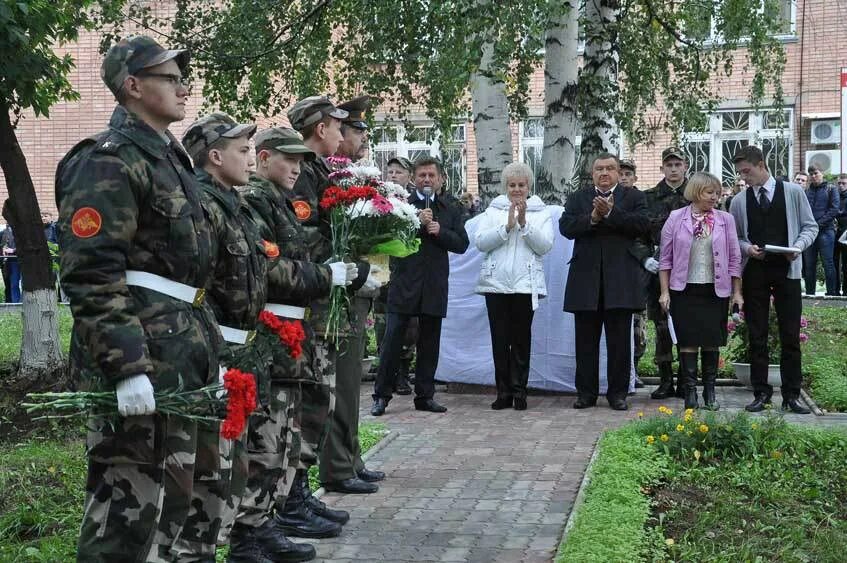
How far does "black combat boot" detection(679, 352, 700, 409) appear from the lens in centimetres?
969

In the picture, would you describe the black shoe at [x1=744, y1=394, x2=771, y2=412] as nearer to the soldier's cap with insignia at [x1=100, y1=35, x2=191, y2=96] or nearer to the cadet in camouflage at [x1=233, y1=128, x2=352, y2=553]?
the cadet in camouflage at [x1=233, y1=128, x2=352, y2=553]

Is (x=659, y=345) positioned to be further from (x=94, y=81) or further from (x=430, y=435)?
(x=94, y=81)

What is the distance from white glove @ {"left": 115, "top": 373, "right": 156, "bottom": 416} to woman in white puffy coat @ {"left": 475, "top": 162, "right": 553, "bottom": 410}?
6397mm

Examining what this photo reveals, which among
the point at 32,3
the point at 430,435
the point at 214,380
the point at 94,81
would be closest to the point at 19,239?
the point at 32,3

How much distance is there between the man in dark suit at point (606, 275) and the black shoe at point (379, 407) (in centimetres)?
167

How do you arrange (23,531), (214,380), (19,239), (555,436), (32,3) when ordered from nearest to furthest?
(214,380), (23,531), (555,436), (32,3), (19,239)

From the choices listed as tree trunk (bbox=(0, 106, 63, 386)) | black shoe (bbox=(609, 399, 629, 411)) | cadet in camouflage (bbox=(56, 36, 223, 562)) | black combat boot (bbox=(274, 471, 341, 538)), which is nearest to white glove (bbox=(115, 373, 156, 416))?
cadet in camouflage (bbox=(56, 36, 223, 562))

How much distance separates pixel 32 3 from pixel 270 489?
5.83 m

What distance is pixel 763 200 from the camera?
381 inches

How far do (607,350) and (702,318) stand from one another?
0.94 m

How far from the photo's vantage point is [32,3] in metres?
9.45

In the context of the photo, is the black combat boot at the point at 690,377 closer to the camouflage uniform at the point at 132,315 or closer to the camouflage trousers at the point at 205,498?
the camouflage trousers at the point at 205,498

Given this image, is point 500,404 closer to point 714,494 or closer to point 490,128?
point 714,494

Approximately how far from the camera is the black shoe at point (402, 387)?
36.1ft
